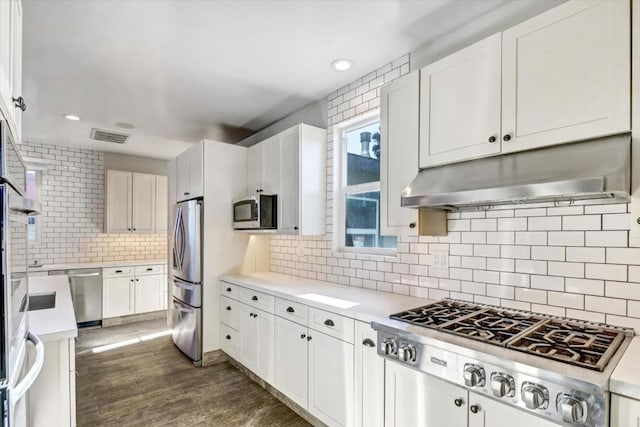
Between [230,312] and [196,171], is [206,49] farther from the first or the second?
[230,312]

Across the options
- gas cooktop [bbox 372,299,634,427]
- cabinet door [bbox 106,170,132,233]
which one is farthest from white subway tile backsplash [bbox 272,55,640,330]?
cabinet door [bbox 106,170,132,233]

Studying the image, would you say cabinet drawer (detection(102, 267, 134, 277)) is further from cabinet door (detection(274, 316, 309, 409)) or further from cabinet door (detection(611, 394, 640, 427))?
cabinet door (detection(611, 394, 640, 427))

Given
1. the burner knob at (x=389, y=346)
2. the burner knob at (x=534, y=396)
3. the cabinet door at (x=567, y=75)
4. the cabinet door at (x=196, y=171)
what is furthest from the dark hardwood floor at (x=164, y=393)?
the cabinet door at (x=567, y=75)

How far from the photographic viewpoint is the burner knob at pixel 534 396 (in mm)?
1232

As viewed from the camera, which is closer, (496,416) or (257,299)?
(496,416)

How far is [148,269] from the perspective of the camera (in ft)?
17.1

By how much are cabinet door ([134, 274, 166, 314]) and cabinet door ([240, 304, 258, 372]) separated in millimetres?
2715

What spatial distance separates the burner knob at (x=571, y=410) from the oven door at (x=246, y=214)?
258 cm

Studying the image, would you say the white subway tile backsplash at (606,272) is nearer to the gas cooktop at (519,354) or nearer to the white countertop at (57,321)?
the gas cooktop at (519,354)

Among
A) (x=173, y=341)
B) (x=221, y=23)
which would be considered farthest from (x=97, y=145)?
(x=221, y=23)

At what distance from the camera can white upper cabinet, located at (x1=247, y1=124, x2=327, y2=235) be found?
305cm

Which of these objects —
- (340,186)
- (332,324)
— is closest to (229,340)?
(332,324)

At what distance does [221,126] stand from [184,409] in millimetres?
3034

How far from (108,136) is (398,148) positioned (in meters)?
4.12
